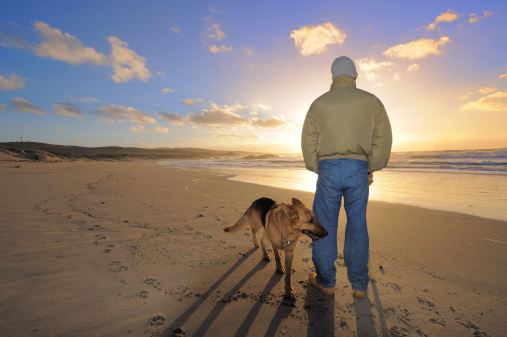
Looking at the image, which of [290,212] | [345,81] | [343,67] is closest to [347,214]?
[290,212]

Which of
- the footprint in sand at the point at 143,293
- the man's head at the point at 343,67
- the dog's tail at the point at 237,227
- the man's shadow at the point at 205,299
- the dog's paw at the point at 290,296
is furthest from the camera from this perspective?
the dog's tail at the point at 237,227

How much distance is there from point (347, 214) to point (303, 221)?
1.71 feet

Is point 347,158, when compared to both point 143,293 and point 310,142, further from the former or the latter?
point 143,293

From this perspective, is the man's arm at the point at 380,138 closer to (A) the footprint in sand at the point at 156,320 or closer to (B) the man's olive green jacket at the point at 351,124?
(B) the man's olive green jacket at the point at 351,124

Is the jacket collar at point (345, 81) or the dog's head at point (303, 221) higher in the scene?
the jacket collar at point (345, 81)

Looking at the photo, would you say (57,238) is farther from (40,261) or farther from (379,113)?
(379,113)

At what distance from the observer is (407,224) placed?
15.7 feet

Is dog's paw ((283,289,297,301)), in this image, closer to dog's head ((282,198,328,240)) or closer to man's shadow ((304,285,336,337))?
man's shadow ((304,285,336,337))

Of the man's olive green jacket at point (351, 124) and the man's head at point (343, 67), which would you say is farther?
the man's head at point (343, 67)

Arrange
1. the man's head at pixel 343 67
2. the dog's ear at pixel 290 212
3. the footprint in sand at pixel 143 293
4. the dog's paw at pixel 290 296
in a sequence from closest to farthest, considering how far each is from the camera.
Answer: the footprint in sand at pixel 143 293, the dog's paw at pixel 290 296, the man's head at pixel 343 67, the dog's ear at pixel 290 212

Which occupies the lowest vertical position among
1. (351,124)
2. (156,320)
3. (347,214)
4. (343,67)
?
(156,320)

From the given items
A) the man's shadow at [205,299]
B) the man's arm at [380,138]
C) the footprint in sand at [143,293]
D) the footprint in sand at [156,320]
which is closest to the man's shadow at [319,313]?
the man's shadow at [205,299]

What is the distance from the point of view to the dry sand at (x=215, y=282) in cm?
202

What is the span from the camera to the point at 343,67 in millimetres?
2609
